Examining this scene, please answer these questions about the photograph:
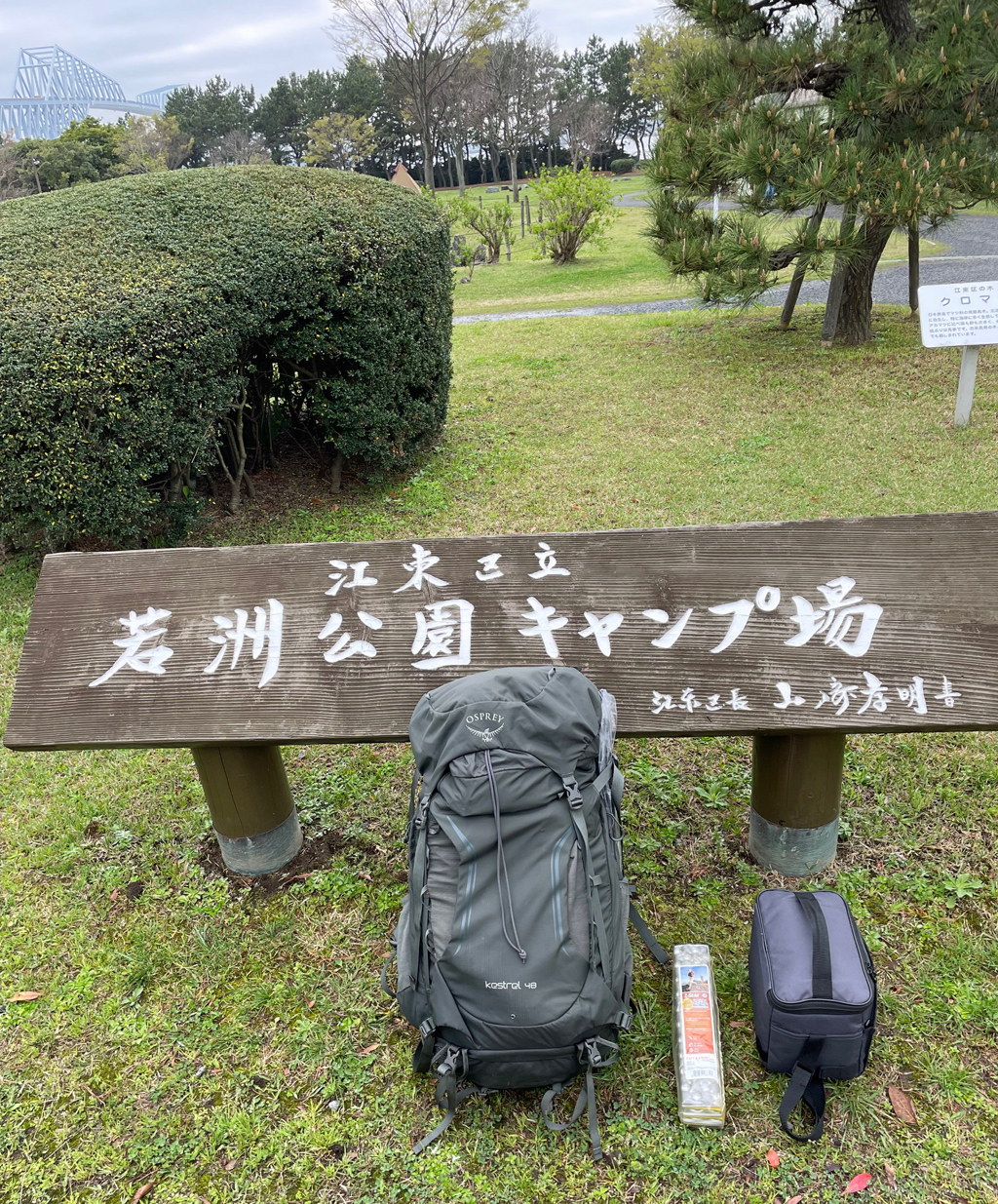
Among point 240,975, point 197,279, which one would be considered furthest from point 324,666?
point 197,279

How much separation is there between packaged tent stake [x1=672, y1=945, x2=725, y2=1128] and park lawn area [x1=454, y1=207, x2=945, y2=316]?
1088 cm

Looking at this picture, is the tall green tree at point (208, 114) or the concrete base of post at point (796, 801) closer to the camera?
the concrete base of post at point (796, 801)

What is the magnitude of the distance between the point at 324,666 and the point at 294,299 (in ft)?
10.5

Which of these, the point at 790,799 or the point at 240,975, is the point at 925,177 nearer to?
the point at 790,799

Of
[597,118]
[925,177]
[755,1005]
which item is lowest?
[755,1005]

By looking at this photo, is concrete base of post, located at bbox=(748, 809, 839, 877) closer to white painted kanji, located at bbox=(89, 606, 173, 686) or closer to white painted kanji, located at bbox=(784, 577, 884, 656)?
white painted kanji, located at bbox=(784, 577, 884, 656)

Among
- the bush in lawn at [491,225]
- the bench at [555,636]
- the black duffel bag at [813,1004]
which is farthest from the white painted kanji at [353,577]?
the bush in lawn at [491,225]

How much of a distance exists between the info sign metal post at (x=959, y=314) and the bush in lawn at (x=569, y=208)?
Result: 11377 millimetres

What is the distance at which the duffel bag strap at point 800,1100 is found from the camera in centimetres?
185

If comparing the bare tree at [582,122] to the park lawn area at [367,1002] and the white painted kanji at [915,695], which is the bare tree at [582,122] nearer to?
the park lawn area at [367,1002]

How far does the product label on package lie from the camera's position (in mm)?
1932

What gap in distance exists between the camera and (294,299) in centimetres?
469

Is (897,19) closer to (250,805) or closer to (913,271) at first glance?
→ (913,271)

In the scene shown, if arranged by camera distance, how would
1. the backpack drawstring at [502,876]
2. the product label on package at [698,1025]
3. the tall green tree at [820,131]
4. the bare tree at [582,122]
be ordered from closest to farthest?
the backpack drawstring at [502,876], the product label on package at [698,1025], the tall green tree at [820,131], the bare tree at [582,122]
